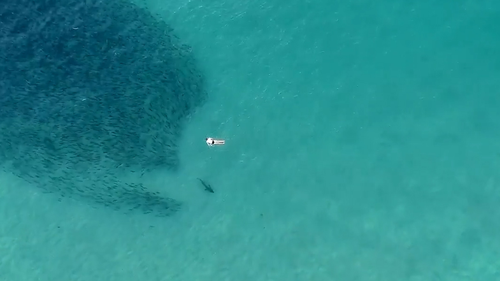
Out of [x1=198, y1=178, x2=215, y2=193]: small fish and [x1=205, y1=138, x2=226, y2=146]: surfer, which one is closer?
[x1=198, y1=178, x2=215, y2=193]: small fish

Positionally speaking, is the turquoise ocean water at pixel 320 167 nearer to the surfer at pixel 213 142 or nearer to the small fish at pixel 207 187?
the small fish at pixel 207 187

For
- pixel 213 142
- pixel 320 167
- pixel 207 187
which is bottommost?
pixel 207 187

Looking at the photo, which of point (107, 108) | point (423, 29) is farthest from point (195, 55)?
point (423, 29)

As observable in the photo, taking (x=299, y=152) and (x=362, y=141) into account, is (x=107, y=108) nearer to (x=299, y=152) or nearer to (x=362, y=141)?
(x=299, y=152)

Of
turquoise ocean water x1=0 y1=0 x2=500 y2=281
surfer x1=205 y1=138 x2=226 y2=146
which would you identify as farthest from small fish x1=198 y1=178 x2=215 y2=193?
surfer x1=205 y1=138 x2=226 y2=146

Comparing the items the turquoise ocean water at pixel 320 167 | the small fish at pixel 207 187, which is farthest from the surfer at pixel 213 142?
the small fish at pixel 207 187

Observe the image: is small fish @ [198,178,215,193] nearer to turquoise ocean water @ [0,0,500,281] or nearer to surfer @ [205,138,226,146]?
turquoise ocean water @ [0,0,500,281]

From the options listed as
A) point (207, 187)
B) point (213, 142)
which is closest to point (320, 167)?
point (213, 142)

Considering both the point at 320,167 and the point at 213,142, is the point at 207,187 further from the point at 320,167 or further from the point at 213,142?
the point at 320,167
